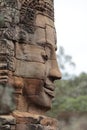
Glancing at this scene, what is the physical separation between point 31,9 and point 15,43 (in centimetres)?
67

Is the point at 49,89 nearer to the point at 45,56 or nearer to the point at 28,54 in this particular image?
the point at 45,56

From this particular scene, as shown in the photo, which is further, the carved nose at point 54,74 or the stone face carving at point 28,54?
the carved nose at point 54,74

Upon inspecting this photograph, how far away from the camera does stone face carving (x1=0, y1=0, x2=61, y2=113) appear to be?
5.92m

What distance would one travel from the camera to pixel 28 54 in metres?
6.12

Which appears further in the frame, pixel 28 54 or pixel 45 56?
pixel 45 56

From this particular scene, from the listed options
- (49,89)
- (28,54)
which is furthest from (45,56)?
(49,89)

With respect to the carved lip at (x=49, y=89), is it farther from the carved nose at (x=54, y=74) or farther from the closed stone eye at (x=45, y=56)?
the closed stone eye at (x=45, y=56)

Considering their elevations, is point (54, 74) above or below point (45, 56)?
below

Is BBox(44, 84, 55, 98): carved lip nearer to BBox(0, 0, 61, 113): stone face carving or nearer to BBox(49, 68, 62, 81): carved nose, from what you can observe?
BBox(0, 0, 61, 113): stone face carving

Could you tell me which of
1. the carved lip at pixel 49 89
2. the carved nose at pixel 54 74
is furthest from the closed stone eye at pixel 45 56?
the carved lip at pixel 49 89

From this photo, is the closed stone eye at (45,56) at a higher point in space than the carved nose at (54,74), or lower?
higher

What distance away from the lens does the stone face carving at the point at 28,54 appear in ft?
19.4

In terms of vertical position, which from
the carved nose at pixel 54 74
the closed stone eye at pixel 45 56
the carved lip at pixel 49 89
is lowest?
the carved lip at pixel 49 89

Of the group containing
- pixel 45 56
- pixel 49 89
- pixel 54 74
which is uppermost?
pixel 45 56
